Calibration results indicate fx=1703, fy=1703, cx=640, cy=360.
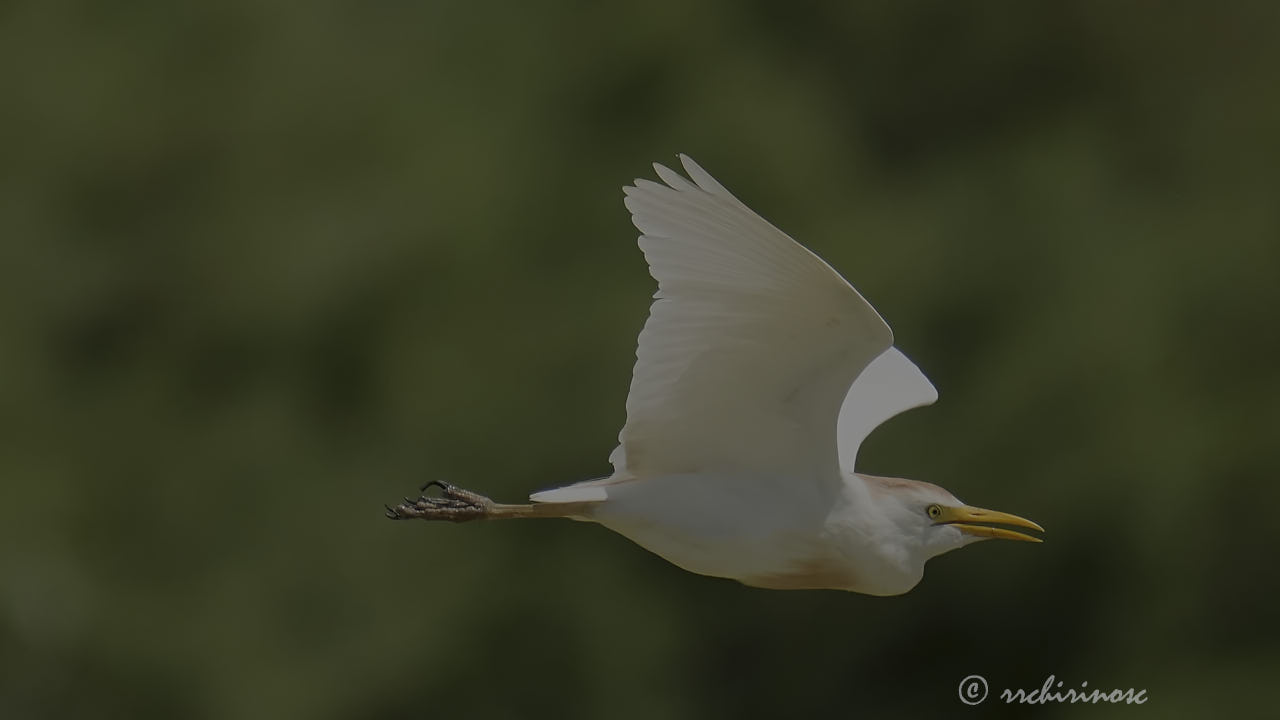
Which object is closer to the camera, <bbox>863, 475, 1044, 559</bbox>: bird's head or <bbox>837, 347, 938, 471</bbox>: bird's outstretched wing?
<bbox>863, 475, 1044, 559</bbox>: bird's head

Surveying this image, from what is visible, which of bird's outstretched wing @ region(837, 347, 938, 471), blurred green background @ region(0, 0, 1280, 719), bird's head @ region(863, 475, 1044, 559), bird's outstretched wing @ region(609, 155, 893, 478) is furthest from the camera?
blurred green background @ region(0, 0, 1280, 719)

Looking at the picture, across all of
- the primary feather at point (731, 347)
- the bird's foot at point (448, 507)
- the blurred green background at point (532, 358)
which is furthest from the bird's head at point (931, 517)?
the blurred green background at point (532, 358)

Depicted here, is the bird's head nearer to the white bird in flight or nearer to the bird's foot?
A: the white bird in flight

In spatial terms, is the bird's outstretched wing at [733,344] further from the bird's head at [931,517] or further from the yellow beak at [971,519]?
the yellow beak at [971,519]

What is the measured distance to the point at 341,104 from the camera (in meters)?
11.0

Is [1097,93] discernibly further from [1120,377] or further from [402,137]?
[402,137]

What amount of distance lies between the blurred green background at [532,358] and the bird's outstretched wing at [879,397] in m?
4.73

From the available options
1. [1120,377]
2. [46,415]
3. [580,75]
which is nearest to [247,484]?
[46,415]

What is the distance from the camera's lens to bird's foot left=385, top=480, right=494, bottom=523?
3.53 m

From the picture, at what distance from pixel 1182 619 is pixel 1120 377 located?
1.39m

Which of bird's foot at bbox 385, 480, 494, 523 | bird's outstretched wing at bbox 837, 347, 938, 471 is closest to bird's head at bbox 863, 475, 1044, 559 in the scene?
bird's outstretched wing at bbox 837, 347, 938, 471

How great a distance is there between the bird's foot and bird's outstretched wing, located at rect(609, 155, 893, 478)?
33 cm

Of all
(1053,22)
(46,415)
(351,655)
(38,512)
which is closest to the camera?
(351,655)

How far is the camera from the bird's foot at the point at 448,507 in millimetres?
3525
